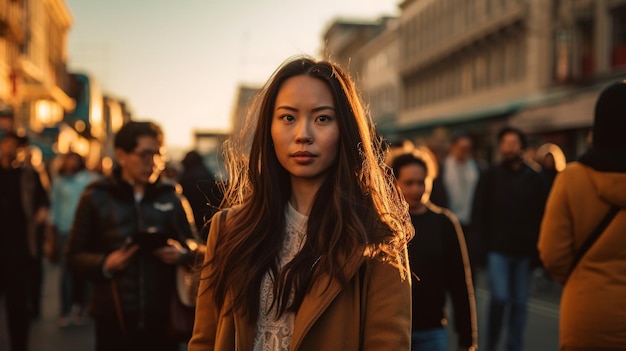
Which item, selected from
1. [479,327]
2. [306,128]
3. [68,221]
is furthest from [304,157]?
[68,221]

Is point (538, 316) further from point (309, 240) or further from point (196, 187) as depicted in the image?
point (309, 240)

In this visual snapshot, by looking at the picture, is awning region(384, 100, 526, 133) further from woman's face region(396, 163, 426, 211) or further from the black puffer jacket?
the black puffer jacket

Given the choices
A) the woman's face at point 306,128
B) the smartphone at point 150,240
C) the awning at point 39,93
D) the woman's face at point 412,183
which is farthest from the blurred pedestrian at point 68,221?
the awning at point 39,93

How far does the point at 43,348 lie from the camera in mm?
7746

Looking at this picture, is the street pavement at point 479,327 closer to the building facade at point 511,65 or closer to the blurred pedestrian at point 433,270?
the building facade at point 511,65

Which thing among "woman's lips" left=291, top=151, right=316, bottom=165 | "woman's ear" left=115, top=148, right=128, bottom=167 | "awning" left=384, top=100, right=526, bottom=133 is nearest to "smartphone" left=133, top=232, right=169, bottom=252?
"woman's ear" left=115, top=148, right=128, bottom=167

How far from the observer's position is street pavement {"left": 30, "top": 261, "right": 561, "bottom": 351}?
7893mm

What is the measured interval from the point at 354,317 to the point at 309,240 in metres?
0.26

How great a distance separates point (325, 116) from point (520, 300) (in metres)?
5.02

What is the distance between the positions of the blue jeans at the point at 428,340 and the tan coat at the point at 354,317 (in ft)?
7.62

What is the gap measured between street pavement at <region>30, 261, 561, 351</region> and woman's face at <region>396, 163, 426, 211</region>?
322 cm

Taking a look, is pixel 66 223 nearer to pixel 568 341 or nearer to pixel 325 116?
pixel 568 341

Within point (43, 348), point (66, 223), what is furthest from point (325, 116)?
point (66, 223)

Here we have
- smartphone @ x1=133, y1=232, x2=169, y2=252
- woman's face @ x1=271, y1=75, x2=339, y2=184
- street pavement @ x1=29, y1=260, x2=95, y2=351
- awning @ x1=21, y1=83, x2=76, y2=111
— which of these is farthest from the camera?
awning @ x1=21, y1=83, x2=76, y2=111
